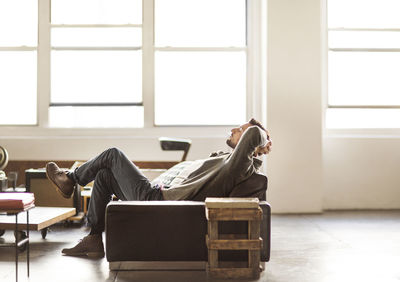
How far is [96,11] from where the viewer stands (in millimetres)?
7270

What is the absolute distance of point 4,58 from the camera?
7.30 m

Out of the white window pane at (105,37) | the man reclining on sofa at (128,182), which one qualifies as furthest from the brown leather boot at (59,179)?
Result: the white window pane at (105,37)

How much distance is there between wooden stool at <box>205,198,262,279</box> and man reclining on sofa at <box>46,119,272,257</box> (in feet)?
1.02

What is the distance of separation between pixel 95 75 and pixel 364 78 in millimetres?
3601

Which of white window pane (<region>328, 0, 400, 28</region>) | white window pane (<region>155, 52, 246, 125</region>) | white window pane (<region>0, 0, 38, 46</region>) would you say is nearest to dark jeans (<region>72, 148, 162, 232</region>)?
white window pane (<region>155, 52, 246, 125</region>)

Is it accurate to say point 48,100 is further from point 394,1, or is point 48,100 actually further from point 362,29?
point 394,1

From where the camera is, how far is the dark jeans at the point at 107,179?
13.4 feet

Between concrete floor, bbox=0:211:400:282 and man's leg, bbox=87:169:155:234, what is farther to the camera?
man's leg, bbox=87:169:155:234

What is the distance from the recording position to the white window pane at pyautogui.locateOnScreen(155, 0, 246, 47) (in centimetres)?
730

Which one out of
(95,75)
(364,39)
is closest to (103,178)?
(95,75)

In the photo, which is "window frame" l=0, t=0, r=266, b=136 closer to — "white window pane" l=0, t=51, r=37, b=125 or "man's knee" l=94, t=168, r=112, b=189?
"white window pane" l=0, t=51, r=37, b=125

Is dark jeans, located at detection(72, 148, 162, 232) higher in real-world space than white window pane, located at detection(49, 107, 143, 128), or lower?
lower

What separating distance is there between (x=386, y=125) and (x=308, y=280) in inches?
179

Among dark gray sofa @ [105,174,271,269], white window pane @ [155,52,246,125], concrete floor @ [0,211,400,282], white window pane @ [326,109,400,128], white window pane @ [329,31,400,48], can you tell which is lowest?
concrete floor @ [0,211,400,282]
